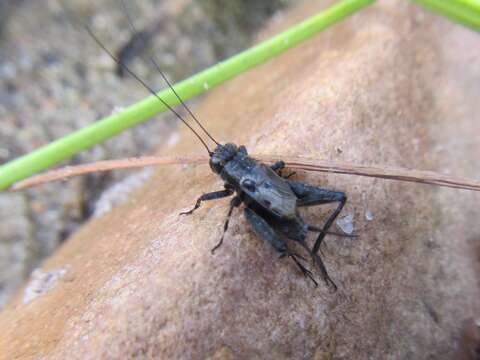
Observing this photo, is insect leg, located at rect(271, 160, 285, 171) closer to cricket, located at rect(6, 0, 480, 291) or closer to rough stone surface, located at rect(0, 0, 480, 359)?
cricket, located at rect(6, 0, 480, 291)

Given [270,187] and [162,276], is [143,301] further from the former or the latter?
[270,187]

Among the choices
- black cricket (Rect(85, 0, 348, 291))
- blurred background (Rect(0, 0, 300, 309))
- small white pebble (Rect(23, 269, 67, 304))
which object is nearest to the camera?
black cricket (Rect(85, 0, 348, 291))

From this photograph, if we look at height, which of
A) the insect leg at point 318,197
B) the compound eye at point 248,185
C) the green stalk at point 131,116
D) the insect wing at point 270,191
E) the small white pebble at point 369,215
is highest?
the green stalk at point 131,116

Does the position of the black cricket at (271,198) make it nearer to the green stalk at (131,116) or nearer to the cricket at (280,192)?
the cricket at (280,192)

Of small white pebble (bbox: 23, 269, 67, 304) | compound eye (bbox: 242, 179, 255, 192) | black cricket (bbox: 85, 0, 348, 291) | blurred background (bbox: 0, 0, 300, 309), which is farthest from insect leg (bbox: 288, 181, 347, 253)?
blurred background (bbox: 0, 0, 300, 309)

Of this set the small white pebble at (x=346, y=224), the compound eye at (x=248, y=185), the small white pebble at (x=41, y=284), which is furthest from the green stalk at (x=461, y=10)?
the small white pebble at (x=41, y=284)

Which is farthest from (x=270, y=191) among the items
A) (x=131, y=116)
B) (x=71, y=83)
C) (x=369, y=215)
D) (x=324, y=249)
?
(x=71, y=83)
